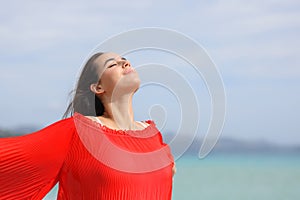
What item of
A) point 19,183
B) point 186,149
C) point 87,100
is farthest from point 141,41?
point 19,183

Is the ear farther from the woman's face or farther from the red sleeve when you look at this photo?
the red sleeve

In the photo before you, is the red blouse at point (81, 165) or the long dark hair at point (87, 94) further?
the long dark hair at point (87, 94)

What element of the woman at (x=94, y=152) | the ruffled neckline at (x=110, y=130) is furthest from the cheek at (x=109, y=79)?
the ruffled neckline at (x=110, y=130)

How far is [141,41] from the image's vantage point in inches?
Answer: 98.0

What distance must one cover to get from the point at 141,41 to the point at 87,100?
1.23ft

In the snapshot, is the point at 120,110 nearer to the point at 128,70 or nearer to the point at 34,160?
the point at 128,70

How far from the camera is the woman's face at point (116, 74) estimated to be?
254 centimetres

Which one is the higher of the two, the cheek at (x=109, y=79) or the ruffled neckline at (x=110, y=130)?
the cheek at (x=109, y=79)

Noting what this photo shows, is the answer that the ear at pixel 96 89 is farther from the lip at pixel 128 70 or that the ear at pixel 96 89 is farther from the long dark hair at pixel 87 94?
the lip at pixel 128 70

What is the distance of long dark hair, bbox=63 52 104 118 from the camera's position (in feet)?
8.56

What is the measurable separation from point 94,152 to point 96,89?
0.28 m

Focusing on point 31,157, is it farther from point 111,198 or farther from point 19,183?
point 111,198

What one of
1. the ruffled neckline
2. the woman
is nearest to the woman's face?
the woman

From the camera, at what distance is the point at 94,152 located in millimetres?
2518
